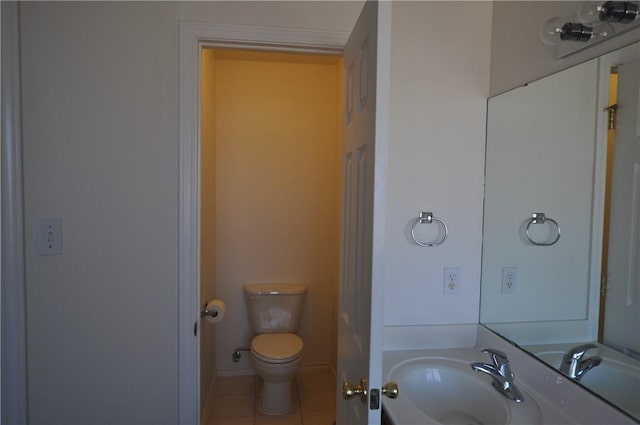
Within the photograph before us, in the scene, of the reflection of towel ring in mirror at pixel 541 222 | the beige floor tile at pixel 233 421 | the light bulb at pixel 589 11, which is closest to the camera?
the light bulb at pixel 589 11

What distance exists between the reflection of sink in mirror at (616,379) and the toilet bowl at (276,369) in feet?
5.36

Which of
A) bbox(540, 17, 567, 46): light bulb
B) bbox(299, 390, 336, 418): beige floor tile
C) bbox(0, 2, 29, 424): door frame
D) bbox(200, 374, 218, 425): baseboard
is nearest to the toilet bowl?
bbox(299, 390, 336, 418): beige floor tile

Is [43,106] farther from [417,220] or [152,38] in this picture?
[417,220]

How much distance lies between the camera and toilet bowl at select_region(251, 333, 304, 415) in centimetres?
226

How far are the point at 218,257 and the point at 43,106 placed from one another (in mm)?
1614

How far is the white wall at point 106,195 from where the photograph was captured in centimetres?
131

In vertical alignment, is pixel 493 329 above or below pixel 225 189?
below

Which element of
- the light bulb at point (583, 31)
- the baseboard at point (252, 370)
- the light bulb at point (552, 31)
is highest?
the light bulb at point (552, 31)

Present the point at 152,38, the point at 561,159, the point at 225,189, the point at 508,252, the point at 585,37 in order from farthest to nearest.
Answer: the point at 225,189 < the point at 508,252 < the point at 152,38 < the point at 561,159 < the point at 585,37

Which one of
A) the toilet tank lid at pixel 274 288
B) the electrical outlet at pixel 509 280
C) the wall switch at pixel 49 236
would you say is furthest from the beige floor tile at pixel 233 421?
the electrical outlet at pixel 509 280

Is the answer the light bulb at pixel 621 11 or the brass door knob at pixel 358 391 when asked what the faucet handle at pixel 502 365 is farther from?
the light bulb at pixel 621 11

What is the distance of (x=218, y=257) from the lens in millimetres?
2729

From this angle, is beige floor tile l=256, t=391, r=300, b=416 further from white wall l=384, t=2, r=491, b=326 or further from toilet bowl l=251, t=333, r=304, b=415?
white wall l=384, t=2, r=491, b=326

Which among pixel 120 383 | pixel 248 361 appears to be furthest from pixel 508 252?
pixel 248 361
